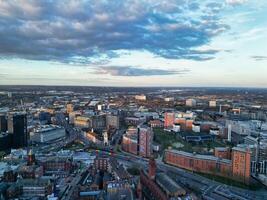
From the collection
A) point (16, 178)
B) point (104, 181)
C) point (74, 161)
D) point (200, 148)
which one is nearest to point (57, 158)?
point (74, 161)

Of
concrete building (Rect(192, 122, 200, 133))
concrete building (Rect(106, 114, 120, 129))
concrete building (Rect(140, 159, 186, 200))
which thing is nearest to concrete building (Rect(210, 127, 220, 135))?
concrete building (Rect(192, 122, 200, 133))

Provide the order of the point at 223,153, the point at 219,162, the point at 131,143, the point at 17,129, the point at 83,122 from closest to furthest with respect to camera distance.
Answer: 1. the point at 219,162
2. the point at 223,153
3. the point at 131,143
4. the point at 17,129
5. the point at 83,122

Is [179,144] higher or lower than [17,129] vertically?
lower

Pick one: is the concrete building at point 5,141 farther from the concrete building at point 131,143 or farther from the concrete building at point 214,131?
the concrete building at point 214,131

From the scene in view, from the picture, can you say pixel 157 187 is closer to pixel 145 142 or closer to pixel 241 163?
pixel 241 163

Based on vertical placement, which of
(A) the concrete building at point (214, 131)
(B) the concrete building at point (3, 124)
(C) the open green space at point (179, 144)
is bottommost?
(C) the open green space at point (179, 144)

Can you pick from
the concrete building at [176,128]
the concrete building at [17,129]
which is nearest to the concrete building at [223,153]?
the concrete building at [176,128]

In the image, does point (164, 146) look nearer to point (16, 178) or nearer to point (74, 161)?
point (74, 161)

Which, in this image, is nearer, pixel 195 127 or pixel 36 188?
pixel 36 188

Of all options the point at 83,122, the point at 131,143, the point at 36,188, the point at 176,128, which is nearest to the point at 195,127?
the point at 176,128

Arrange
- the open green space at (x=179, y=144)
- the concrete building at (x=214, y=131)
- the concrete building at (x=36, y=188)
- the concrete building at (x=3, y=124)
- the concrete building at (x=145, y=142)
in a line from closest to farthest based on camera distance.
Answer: the concrete building at (x=36, y=188) → the concrete building at (x=145, y=142) → the open green space at (x=179, y=144) → the concrete building at (x=3, y=124) → the concrete building at (x=214, y=131)

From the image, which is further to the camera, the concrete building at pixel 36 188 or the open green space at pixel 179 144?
the open green space at pixel 179 144

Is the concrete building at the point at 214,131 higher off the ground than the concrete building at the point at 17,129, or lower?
lower
